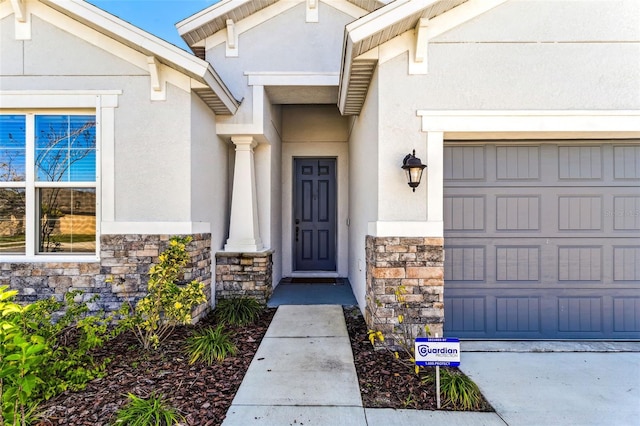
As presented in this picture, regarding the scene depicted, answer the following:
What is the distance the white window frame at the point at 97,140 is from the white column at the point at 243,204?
1731 mm

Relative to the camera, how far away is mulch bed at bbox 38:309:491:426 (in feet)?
8.30

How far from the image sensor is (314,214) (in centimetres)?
737

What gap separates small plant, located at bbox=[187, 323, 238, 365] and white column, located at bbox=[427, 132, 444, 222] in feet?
8.07

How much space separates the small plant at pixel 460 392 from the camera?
264cm

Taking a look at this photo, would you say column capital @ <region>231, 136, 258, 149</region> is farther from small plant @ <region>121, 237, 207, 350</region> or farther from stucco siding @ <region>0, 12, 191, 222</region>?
small plant @ <region>121, 237, 207, 350</region>

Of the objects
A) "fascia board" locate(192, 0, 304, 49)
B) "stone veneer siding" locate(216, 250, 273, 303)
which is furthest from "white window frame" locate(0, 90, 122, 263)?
"fascia board" locate(192, 0, 304, 49)

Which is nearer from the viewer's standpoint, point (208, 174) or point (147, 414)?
point (147, 414)

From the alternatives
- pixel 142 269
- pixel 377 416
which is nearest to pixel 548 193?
pixel 377 416

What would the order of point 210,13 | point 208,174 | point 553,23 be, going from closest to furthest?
1. point 553,23
2. point 208,174
3. point 210,13

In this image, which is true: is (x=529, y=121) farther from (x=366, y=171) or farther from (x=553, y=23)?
(x=366, y=171)

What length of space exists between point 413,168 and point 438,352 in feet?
5.50

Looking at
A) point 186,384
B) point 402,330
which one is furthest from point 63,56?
point 402,330

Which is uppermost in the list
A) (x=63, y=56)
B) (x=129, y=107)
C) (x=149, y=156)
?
(x=63, y=56)

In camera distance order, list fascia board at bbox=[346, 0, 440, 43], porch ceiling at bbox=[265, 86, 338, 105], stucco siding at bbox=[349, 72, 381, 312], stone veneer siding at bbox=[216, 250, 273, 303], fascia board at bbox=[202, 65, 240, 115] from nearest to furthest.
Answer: fascia board at bbox=[346, 0, 440, 43]
stucco siding at bbox=[349, 72, 381, 312]
fascia board at bbox=[202, 65, 240, 115]
stone veneer siding at bbox=[216, 250, 273, 303]
porch ceiling at bbox=[265, 86, 338, 105]
